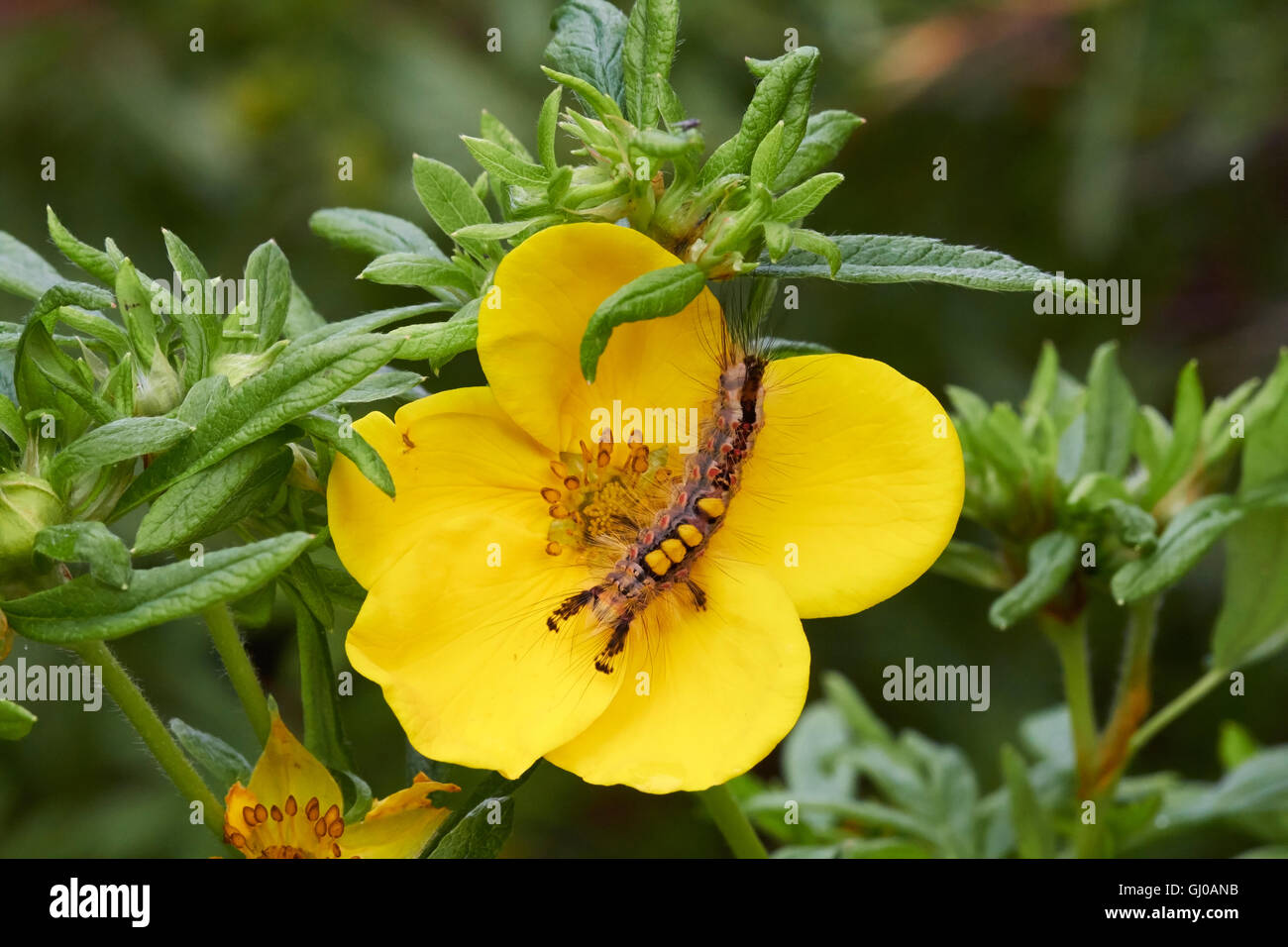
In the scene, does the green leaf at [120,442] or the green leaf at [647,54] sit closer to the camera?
the green leaf at [120,442]

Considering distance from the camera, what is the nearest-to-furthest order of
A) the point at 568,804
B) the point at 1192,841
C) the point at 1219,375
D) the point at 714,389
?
the point at 714,389
the point at 1192,841
the point at 568,804
the point at 1219,375

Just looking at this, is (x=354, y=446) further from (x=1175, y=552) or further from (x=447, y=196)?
(x=1175, y=552)

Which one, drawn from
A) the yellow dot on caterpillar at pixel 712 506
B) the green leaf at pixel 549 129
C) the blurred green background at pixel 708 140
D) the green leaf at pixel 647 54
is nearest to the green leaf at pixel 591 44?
the green leaf at pixel 647 54

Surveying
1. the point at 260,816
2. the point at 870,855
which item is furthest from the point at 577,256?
the point at 870,855

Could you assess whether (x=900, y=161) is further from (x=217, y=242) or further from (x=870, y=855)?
(x=870, y=855)

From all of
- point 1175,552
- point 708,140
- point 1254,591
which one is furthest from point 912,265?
point 708,140

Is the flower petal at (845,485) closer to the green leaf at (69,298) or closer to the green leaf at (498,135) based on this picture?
the green leaf at (498,135)
